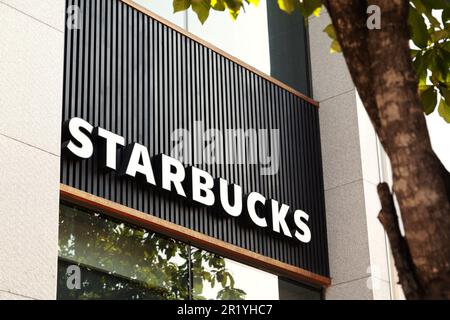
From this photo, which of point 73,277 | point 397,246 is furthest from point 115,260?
point 397,246

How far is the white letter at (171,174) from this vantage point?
1314 cm

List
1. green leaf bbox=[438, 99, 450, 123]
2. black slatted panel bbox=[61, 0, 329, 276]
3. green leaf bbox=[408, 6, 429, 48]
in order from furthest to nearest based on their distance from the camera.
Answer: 1. black slatted panel bbox=[61, 0, 329, 276]
2. green leaf bbox=[438, 99, 450, 123]
3. green leaf bbox=[408, 6, 429, 48]

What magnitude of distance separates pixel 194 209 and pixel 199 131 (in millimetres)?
1258

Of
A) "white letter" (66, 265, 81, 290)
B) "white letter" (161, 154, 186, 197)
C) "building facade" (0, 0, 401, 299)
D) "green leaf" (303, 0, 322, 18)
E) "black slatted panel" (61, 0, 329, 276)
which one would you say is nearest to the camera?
"green leaf" (303, 0, 322, 18)

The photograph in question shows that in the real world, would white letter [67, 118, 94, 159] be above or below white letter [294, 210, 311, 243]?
above

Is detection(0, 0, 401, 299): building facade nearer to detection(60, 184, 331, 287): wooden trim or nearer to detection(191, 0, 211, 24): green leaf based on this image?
detection(60, 184, 331, 287): wooden trim

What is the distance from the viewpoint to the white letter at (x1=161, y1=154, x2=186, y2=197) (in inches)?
517

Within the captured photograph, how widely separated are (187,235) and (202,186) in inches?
34.1

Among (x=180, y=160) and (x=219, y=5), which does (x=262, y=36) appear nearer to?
(x=180, y=160)

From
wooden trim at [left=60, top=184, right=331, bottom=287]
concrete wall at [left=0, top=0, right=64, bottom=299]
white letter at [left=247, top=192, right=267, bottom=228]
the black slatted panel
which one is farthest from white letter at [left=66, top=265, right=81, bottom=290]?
white letter at [left=247, top=192, right=267, bottom=228]

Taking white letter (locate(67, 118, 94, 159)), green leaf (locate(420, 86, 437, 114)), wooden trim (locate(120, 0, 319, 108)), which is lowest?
green leaf (locate(420, 86, 437, 114))

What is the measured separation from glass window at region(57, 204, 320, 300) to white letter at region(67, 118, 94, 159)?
0.68 m

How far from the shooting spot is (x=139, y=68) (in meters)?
13.6
